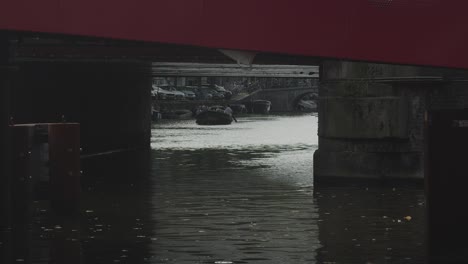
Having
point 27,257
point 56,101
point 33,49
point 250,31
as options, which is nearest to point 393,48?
point 250,31

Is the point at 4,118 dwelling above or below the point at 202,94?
below

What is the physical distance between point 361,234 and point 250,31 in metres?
9.48

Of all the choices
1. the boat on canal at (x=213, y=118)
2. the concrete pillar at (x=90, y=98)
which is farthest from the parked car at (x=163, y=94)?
the concrete pillar at (x=90, y=98)

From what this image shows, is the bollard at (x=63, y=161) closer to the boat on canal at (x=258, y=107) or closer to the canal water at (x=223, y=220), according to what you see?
the canal water at (x=223, y=220)

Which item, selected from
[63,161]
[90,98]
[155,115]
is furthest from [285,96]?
[63,161]

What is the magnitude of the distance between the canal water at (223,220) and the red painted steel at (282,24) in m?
4.94

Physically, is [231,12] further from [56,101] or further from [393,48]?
[56,101]

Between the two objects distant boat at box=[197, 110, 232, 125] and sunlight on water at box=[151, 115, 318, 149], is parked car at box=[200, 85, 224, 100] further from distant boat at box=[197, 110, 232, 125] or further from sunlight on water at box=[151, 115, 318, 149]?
sunlight on water at box=[151, 115, 318, 149]

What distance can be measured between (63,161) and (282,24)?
11.4m

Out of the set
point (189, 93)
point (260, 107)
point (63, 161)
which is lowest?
point (260, 107)

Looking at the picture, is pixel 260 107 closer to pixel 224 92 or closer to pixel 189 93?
pixel 224 92

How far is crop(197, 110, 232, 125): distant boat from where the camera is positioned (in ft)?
371

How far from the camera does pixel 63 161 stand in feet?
95.6

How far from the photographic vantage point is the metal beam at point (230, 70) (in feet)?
221
